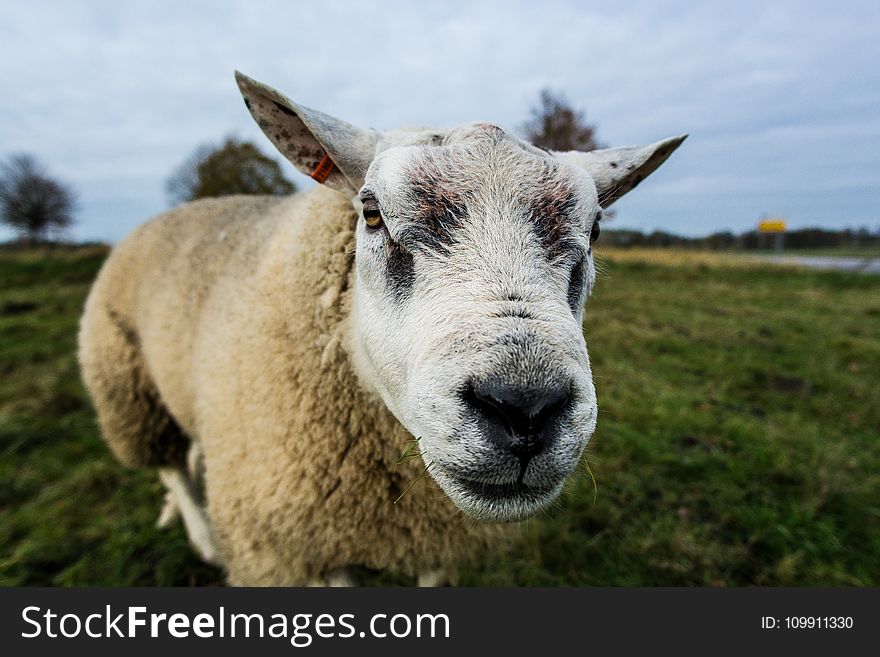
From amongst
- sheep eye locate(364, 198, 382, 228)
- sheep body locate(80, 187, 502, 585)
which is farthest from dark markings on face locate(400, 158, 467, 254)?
sheep body locate(80, 187, 502, 585)

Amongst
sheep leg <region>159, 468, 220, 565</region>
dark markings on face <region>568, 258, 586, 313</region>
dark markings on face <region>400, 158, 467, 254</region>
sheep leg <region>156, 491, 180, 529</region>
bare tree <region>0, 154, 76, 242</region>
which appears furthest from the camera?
bare tree <region>0, 154, 76, 242</region>

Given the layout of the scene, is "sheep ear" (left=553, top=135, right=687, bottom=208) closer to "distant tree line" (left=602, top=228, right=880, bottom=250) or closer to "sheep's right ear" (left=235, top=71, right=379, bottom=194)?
"sheep's right ear" (left=235, top=71, right=379, bottom=194)

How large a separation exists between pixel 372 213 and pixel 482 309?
0.72 metres

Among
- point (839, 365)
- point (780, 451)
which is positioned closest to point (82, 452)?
point (780, 451)

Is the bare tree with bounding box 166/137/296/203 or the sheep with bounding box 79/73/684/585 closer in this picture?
the sheep with bounding box 79/73/684/585

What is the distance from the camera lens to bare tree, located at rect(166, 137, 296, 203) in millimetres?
17328

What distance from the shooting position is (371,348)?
1873 millimetres

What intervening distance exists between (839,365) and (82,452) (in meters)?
10.2

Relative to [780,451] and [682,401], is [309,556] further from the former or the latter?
[682,401]

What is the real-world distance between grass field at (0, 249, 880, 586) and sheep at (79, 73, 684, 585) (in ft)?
1.90

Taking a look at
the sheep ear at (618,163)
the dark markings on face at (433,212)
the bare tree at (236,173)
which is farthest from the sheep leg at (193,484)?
the bare tree at (236,173)

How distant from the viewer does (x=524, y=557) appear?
3480 mm

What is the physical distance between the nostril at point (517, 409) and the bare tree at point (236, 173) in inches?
682

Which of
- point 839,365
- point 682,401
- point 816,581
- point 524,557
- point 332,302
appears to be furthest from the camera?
point 839,365
